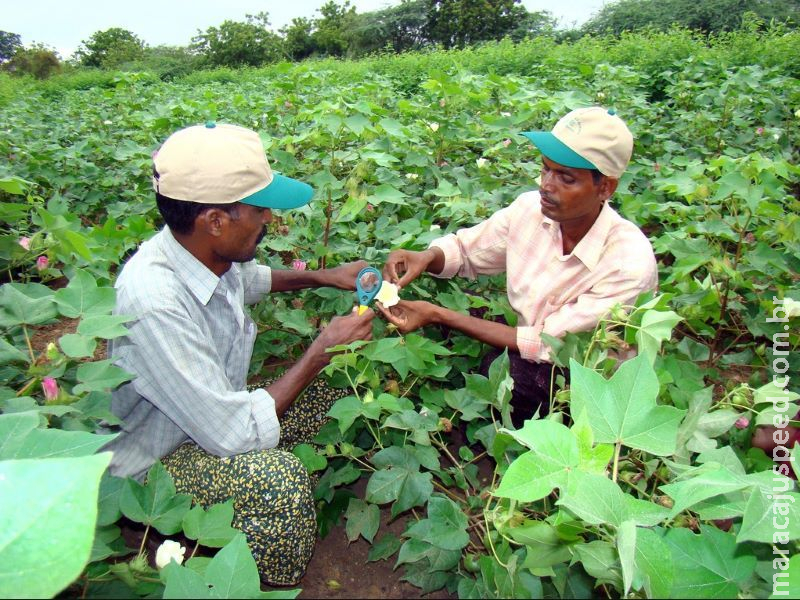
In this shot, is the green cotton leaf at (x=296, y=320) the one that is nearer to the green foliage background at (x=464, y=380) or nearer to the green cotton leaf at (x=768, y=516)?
the green foliage background at (x=464, y=380)

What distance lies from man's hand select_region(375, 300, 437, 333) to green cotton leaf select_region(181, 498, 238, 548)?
0.81m

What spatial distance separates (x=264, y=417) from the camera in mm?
1588

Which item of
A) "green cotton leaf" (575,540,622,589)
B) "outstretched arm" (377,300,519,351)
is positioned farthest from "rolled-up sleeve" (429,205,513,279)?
"green cotton leaf" (575,540,622,589)

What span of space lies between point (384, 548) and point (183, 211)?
1.10 m

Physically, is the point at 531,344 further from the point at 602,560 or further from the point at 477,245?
the point at 602,560

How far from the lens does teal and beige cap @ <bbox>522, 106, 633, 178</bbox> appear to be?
5.85 ft

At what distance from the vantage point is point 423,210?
2561mm

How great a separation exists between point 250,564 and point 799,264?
2371 mm

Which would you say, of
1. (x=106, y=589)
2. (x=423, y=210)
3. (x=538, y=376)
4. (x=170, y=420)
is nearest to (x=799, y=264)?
(x=538, y=376)

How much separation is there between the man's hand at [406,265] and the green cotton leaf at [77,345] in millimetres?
974

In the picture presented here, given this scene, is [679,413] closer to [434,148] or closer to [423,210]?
[423,210]

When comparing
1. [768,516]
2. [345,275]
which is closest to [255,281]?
[345,275]

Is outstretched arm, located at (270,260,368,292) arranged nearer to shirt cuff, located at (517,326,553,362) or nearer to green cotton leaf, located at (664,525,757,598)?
shirt cuff, located at (517,326,553,362)

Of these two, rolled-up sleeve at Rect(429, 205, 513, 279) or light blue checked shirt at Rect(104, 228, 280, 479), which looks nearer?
light blue checked shirt at Rect(104, 228, 280, 479)
